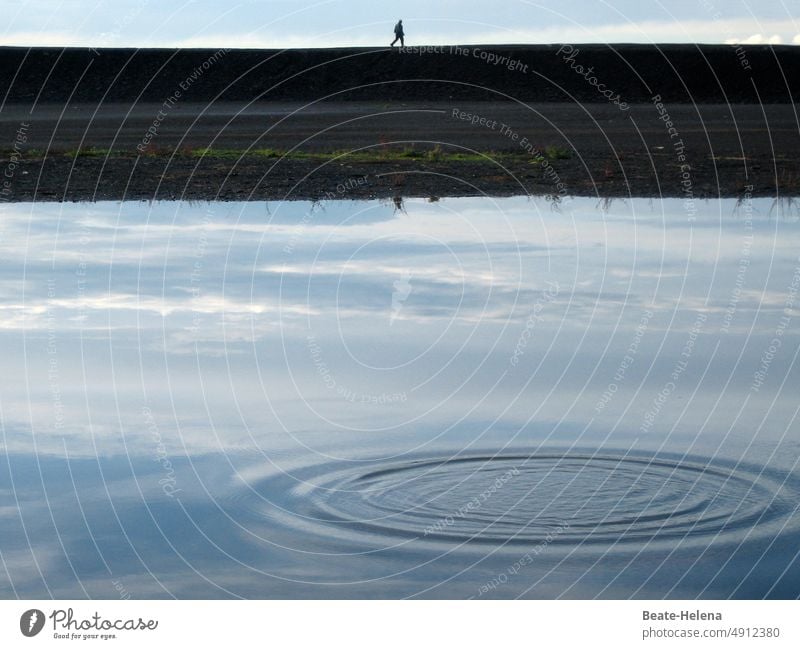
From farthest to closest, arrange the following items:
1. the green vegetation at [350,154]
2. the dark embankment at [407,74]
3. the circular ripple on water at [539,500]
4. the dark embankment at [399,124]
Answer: the dark embankment at [407,74]
the green vegetation at [350,154]
the dark embankment at [399,124]
the circular ripple on water at [539,500]

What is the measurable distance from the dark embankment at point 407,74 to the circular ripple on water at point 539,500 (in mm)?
44255

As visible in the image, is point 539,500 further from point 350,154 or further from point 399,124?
point 399,124

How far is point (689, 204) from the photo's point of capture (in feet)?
63.5

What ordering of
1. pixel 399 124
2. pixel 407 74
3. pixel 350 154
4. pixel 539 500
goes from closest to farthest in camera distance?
1. pixel 539 500
2. pixel 350 154
3. pixel 399 124
4. pixel 407 74

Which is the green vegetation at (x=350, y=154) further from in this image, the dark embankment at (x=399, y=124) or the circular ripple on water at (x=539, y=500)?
the circular ripple on water at (x=539, y=500)

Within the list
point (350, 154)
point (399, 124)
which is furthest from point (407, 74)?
point (350, 154)

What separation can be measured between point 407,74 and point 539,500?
53.3m

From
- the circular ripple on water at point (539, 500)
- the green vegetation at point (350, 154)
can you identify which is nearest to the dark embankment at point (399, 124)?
the green vegetation at point (350, 154)

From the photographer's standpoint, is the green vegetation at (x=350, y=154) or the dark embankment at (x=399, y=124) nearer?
the dark embankment at (x=399, y=124)

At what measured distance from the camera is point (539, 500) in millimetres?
7613

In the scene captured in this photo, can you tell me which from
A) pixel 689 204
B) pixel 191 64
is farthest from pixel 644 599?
pixel 191 64

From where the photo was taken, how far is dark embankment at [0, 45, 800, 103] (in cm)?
5600

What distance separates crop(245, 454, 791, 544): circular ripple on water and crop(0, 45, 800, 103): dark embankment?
145 ft

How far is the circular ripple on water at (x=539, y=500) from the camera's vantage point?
707 centimetres
